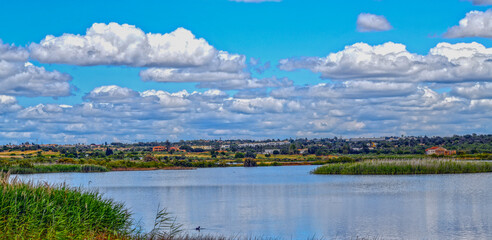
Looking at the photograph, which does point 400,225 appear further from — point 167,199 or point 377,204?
point 167,199

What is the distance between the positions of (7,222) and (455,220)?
62.3 ft

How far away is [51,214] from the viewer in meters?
17.8

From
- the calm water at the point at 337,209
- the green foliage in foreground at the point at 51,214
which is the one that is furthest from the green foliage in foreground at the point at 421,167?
the green foliage in foreground at the point at 51,214

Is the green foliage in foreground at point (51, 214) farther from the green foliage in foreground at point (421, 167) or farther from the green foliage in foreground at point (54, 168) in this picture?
the green foliage in foreground at point (54, 168)

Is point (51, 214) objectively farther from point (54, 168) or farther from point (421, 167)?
point (54, 168)

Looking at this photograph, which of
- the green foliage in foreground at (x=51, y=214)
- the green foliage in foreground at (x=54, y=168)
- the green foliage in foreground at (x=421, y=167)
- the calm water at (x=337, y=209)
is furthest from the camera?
the green foliage in foreground at (x=54, y=168)

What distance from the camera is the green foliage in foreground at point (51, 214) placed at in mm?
17000

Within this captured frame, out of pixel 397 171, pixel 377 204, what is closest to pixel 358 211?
pixel 377 204

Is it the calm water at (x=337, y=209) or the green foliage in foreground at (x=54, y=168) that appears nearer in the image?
the calm water at (x=337, y=209)

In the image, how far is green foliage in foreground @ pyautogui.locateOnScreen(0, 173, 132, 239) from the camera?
17.0 metres

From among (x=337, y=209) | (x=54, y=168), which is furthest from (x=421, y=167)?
(x=54, y=168)

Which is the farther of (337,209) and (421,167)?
(421,167)

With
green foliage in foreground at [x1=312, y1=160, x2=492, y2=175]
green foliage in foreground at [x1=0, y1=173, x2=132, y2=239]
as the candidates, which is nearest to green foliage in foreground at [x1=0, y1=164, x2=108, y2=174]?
green foliage in foreground at [x1=312, y1=160, x2=492, y2=175]

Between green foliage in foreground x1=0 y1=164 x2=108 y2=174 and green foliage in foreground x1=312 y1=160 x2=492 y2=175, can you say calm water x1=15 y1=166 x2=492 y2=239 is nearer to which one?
green foliage in foreground x1=312 y1=160 x2=492 y2=175
